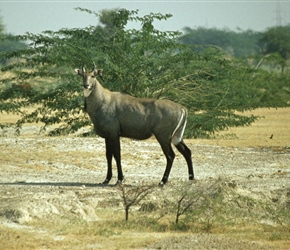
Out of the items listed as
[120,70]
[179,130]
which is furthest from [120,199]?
[120,70]

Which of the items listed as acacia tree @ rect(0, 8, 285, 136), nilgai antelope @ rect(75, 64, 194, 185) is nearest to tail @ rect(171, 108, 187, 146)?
nilgai antelope @ rect(75, 64, 194, 185)

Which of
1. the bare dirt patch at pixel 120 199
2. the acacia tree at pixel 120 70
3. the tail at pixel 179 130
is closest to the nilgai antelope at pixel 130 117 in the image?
the tail at pixel 179 130

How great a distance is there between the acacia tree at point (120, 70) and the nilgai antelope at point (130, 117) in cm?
366

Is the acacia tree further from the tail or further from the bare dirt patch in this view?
the tail

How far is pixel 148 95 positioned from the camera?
61.8 feet

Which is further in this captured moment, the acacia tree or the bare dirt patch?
the acacia tree

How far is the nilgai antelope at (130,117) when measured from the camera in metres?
13.4

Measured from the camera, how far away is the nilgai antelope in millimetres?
13438

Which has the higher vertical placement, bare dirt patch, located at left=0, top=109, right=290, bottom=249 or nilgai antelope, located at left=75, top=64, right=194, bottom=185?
nilgai antelope, located at left=75, top=64, right=194, bottom=185

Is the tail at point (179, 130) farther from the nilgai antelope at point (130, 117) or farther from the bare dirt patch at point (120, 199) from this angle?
the bare dirt patch at point (120, 199)

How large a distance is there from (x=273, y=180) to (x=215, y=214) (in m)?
3.72

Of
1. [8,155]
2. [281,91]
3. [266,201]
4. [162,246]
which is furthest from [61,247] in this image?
[281,91]

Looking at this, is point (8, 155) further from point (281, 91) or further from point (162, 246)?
point (281, 91)

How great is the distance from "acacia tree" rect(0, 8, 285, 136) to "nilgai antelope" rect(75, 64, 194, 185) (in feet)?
12.0
